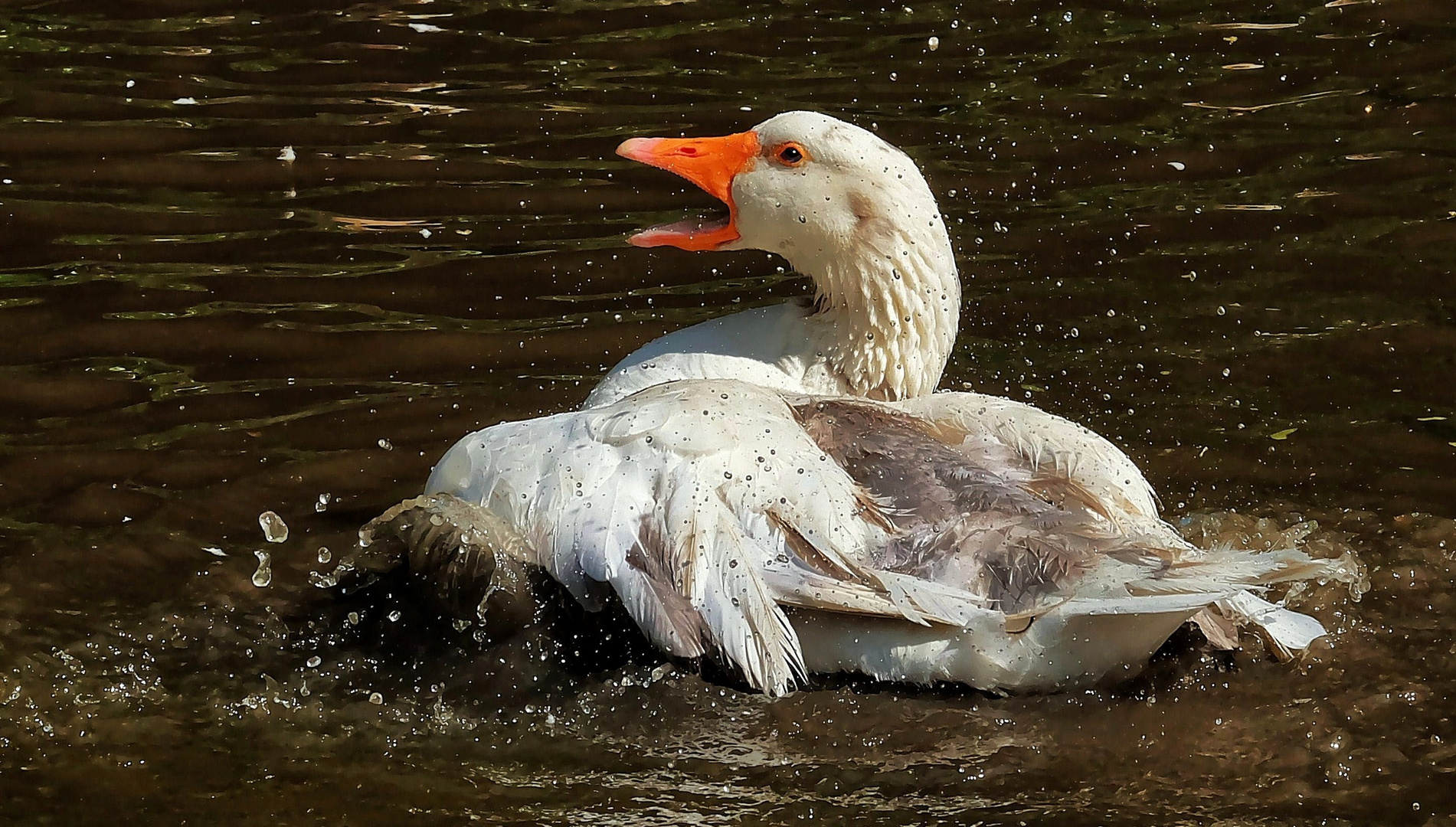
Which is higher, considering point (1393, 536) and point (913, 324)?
point (913, 324)

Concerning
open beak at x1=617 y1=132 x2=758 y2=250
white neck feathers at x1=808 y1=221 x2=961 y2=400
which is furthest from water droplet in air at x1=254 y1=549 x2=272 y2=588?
white neck feathers at x1=808 y1=221 x2=961 y2=400

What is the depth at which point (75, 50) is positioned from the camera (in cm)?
1002

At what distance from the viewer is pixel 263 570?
5.29 meters

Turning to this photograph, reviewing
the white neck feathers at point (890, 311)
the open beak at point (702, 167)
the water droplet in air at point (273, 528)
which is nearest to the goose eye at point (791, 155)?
the open beak at point (702, 167)

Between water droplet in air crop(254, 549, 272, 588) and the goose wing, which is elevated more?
the goose wing

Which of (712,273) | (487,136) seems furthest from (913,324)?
(487,136)

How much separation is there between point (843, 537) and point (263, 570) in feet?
6.15

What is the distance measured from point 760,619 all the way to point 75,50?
7.27m

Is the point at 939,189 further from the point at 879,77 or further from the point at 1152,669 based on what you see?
the point at 1152,669

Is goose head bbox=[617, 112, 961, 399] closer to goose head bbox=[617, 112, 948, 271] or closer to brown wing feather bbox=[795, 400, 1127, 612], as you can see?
goose head bbox=[617, 112, 948, 271]

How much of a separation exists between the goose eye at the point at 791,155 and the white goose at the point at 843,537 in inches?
30.2

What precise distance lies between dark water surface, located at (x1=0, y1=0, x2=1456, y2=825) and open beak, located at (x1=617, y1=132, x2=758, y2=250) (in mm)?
1057

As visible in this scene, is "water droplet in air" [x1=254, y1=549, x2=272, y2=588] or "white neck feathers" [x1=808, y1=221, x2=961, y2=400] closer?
"water droplet in air" [x1=254, y1=549, x2=272, y2=588]

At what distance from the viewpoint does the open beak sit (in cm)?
565
